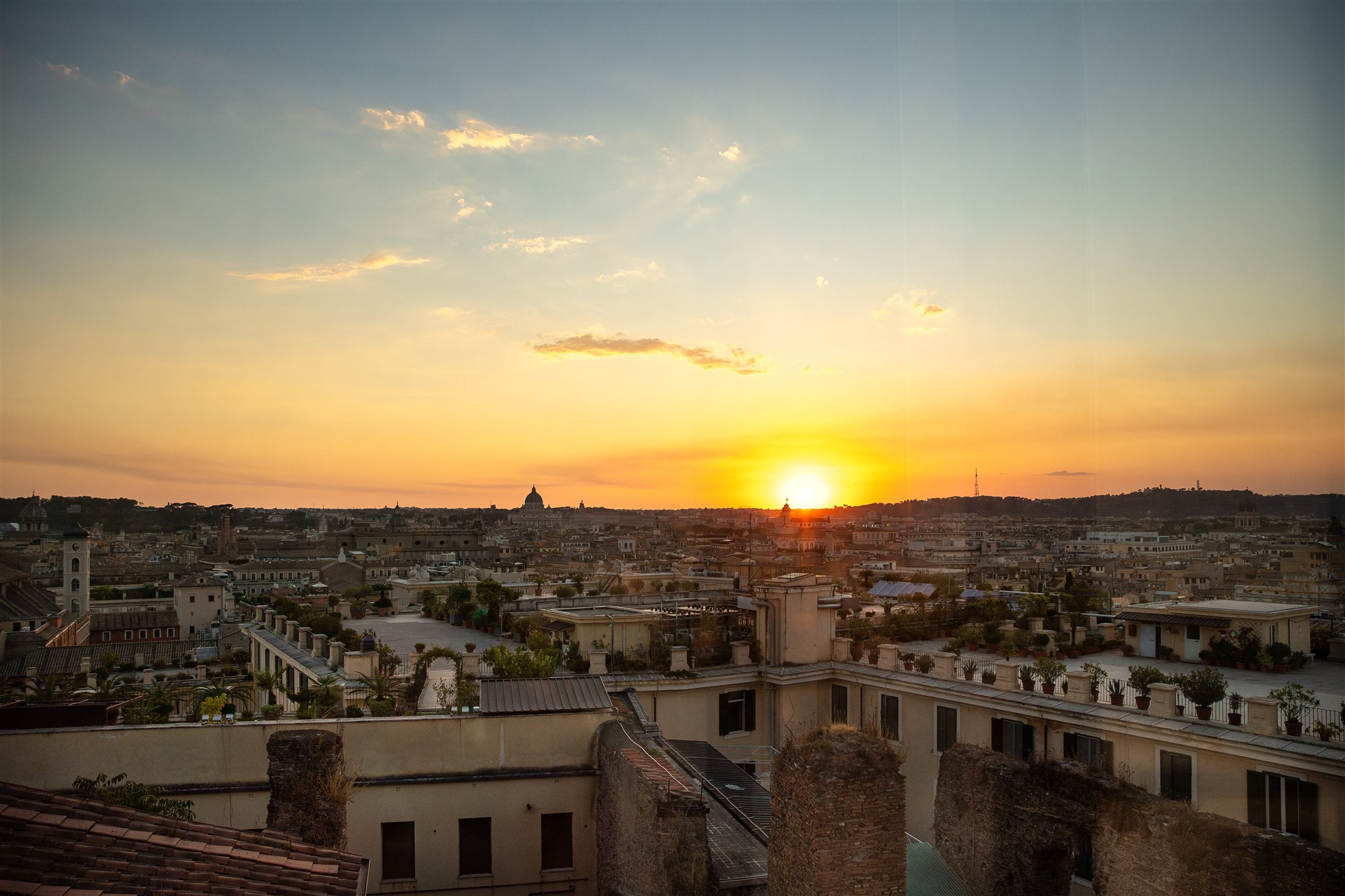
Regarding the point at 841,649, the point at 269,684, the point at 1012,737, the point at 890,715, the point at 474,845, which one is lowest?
the point at 474,845

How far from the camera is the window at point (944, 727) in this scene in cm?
1688

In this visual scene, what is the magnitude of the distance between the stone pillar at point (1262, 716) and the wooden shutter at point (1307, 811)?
33.3 inches

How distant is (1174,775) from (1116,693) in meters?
1.58

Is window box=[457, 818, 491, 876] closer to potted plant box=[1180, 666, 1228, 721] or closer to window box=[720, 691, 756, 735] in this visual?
window box=[720, 691, 756, 735]

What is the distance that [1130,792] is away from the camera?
10289mm

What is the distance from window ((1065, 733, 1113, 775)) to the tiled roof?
1214 cm

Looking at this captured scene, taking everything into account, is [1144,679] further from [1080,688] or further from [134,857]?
[134,857]

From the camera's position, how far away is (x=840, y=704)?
19875 mm

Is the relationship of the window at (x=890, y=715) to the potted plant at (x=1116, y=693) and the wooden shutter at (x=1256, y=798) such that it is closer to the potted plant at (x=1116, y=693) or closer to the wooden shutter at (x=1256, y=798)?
the potted plant at (x=1116, y=693)

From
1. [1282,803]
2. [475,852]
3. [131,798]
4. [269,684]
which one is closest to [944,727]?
[1282,803]

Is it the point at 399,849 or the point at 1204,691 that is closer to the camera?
the point at 399,849

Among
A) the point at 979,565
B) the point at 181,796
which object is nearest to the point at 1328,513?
the point at 181,796

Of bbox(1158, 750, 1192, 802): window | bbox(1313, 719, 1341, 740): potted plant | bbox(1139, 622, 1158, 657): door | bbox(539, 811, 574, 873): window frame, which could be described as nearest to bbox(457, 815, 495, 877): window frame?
bbox(539, 811, 574, 873): window frame

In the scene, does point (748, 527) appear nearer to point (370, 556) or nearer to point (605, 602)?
point (370, 556)
